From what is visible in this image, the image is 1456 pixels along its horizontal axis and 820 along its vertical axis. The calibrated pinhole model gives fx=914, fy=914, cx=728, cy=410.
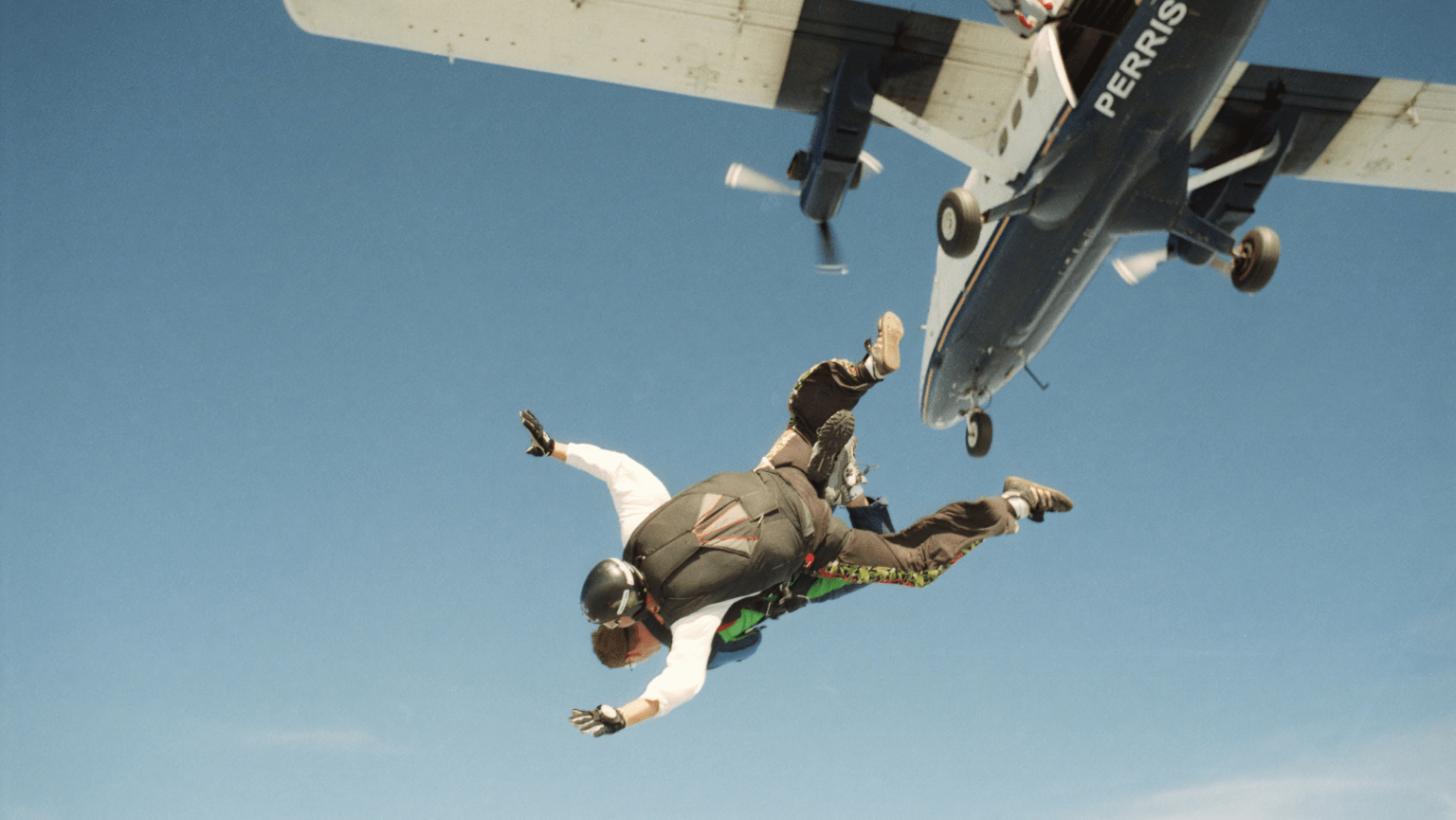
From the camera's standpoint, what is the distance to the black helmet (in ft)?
13.5

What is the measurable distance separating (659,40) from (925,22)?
3625 millimetres

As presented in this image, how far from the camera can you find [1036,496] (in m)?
4.99

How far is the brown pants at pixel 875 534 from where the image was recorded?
15.5ft

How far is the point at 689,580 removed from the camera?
4.20m

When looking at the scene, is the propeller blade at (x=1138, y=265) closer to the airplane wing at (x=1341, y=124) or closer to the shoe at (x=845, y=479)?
the airplane wing at (x=1341, y=124)

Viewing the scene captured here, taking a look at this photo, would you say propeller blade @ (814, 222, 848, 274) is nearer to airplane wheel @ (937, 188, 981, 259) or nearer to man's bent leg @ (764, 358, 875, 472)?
airplane wheel @ (937, 188, 981, 259)

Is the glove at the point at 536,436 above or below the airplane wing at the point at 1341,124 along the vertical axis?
below

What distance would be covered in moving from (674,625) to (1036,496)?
6.96 feet

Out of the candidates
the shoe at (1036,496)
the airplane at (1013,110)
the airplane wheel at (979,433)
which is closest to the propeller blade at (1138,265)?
the airplane at (1013,110)

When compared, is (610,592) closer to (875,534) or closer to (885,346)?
(875,534)

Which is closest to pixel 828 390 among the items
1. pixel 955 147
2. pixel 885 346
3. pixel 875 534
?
pixel 885 346

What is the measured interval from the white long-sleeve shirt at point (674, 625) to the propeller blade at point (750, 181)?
778 cm

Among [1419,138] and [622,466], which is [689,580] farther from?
[1419,138]

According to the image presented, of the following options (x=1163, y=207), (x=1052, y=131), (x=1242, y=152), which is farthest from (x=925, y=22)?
(x=1242, y=152)
